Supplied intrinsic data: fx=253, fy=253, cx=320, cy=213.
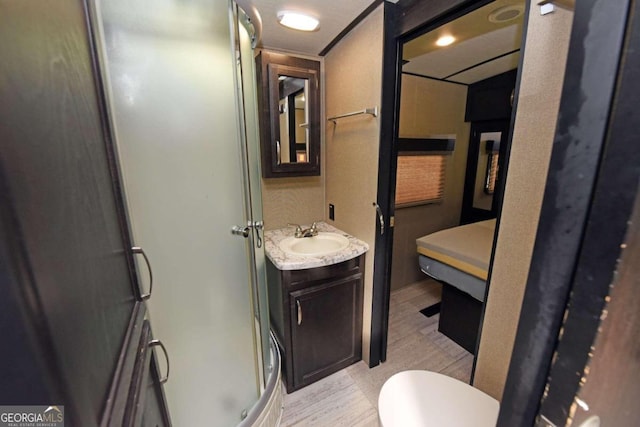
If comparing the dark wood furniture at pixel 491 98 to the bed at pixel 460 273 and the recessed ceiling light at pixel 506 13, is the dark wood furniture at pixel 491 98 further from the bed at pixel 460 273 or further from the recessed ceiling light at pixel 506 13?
the bed at pixel 460 273

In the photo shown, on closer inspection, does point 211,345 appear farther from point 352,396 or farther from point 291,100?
point 291,100

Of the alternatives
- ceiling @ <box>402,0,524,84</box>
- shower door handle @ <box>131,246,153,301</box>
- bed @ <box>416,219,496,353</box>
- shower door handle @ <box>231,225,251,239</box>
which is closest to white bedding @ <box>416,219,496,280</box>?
bed @ <box>416,219,496,353</box>

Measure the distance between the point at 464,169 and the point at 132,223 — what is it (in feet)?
10.4

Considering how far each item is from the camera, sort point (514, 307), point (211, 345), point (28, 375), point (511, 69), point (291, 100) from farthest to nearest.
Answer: point (511, 69) → point (291, 100) → point (211, 345) → point (514, 307) → point (28, 375)

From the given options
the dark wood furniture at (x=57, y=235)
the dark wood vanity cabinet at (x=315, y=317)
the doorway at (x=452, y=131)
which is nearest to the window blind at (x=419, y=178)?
the doorway at (x=452, y=131)

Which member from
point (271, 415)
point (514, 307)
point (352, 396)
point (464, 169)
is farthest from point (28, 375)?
point (464, 169)

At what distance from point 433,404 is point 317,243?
1195 millimetres

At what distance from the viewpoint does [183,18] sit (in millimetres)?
898

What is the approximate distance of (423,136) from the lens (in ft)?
8.64

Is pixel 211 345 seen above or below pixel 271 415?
above

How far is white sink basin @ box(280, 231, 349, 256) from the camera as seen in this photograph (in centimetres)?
187

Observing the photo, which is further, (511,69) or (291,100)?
(511,69)

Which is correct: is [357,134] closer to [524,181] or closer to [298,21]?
[298,21]

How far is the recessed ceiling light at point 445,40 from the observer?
1.72m
